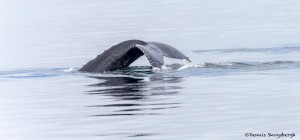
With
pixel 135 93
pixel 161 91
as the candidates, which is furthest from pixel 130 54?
pixel 161 91

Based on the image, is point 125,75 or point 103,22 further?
point 103,22

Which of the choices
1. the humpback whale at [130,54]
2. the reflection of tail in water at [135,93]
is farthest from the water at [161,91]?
the humpback whale at [130,54]

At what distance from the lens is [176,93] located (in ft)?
61.9

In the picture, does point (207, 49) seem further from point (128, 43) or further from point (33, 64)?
point (128, 43)

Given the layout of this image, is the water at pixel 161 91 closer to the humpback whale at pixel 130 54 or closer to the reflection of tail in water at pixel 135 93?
the reflection of tail in water at pixel 135 93

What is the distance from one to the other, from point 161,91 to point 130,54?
300 cm

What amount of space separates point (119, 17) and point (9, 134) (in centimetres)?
3913

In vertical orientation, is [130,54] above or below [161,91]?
above

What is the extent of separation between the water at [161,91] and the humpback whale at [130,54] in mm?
267

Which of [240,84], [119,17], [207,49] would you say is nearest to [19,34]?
[119,17]

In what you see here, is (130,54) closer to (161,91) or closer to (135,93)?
(135,93)

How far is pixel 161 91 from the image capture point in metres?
19.2

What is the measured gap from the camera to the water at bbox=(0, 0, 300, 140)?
15445 mm

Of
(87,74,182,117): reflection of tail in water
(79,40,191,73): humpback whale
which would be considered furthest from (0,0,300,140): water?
(79,40,191,73): humpback whale
